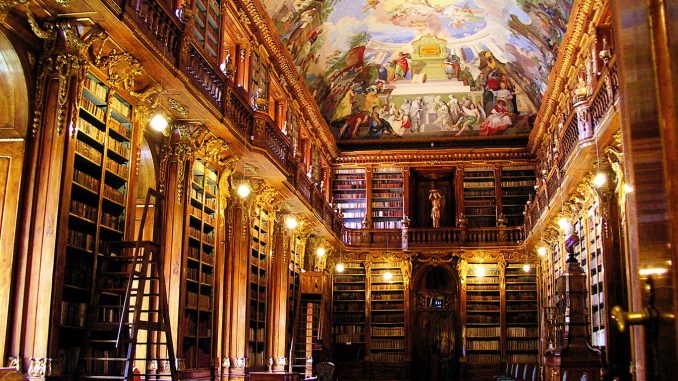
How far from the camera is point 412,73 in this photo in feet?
72.8

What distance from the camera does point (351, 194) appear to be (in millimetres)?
22766

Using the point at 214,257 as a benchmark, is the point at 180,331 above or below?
below

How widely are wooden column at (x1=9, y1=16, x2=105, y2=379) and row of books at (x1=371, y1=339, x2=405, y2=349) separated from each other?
15.9 meters

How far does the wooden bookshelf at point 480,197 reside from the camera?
2219 centimetres

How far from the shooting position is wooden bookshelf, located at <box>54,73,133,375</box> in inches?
286

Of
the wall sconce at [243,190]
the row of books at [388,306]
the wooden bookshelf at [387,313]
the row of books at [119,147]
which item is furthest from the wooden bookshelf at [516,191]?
the row of books at [119,147]

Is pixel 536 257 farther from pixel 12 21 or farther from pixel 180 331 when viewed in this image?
pixel 12 21

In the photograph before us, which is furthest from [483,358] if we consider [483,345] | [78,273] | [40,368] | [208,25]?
[40,368]

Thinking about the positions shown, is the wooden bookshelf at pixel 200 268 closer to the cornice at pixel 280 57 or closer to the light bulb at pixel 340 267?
the cornice at pixel 280 57

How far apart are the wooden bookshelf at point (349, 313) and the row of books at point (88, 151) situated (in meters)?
14.9

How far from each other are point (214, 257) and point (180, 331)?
2.03 m

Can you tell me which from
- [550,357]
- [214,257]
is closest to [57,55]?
[214,257]

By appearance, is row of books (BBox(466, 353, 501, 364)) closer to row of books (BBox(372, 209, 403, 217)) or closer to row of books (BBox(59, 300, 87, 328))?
row of books (BBox(372, 209, 403, 217))

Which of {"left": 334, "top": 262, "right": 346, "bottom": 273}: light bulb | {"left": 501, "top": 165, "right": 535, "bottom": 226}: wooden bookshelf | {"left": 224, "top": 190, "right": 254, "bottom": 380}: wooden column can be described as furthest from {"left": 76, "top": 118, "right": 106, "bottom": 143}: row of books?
{"left": 501, "top": 165, "right": 535, "bottom": 226}: wooden bookshelf
